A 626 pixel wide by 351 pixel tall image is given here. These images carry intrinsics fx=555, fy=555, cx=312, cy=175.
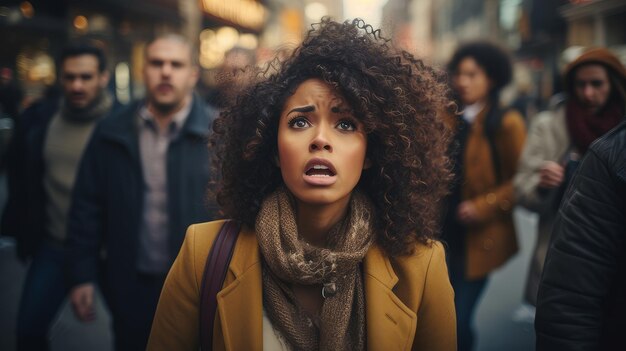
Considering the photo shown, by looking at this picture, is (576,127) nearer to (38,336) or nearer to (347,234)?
(347,234)

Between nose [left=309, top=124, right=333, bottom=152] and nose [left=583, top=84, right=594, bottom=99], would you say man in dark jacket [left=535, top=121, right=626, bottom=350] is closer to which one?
nose [left=309, top=124, right=333, bottom=152]

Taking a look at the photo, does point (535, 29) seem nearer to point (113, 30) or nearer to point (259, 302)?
point (113, 30)

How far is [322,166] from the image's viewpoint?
190 centimetres

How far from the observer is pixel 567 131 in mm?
3832

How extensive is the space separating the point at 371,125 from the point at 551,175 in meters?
2.07

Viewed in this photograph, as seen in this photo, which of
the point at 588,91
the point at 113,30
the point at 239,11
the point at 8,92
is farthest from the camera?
the point at 239,11

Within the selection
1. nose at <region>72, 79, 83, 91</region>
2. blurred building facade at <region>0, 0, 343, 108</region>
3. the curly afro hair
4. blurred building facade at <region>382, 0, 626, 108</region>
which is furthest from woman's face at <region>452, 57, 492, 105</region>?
nose at <region>72, 79, 83, 91</region>

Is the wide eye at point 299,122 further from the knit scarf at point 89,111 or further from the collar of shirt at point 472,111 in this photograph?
the knit scarf at point 89,111

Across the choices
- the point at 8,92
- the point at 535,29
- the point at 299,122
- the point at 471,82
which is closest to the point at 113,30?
the point at 8,92

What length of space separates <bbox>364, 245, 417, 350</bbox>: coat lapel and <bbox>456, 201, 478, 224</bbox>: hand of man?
7.27 feet

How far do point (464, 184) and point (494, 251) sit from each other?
1.77 feet

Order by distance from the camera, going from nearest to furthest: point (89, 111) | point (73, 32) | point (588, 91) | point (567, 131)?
1. point (588, 91)
2. point (567, 131)
3. point (89, 111)
4. point (73, 32)

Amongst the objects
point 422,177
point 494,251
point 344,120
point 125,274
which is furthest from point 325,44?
point 494,251

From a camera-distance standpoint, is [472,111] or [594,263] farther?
[472,111]
